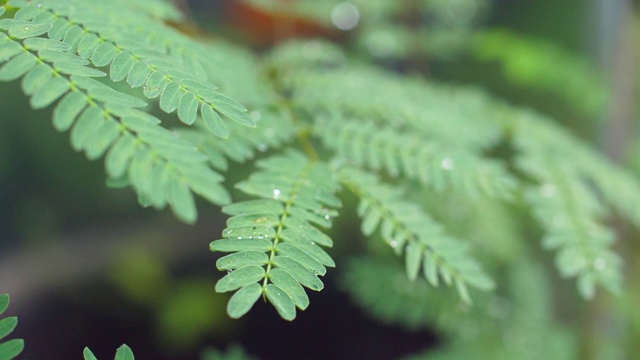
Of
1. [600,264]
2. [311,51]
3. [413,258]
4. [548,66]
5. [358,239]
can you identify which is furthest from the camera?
[358,239]

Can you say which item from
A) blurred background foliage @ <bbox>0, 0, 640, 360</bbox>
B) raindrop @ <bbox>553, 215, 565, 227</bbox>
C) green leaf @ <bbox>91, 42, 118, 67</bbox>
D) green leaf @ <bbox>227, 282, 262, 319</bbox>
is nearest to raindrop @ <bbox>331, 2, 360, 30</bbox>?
blurred background foliage @ <bbox>0, 0, 640, 360</bbox>

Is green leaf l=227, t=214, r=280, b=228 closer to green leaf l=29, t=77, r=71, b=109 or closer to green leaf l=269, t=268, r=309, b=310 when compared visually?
green leaf l=269, t=268, r=309, b=310

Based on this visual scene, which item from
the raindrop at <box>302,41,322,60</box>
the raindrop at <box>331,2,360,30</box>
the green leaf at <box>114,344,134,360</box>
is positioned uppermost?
the raindrop at <box>331,2,360,30</box>

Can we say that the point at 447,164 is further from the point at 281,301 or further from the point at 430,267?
the point at 281,301

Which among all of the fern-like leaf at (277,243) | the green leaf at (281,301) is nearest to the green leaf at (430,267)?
the fern-like leaf at (277,243)

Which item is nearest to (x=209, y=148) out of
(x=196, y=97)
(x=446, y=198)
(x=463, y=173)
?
(x=196, y=97)

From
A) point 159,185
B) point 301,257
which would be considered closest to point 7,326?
point 159,185

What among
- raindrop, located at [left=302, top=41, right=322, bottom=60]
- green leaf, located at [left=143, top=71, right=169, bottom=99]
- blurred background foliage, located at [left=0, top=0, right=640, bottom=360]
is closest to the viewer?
green leaf, located at [left=143, top=71, right=169, bottom=99]
